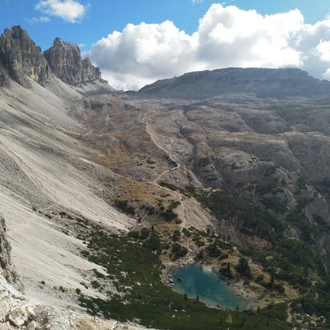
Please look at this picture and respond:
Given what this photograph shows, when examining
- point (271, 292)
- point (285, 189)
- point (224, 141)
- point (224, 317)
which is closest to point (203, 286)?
point (271, 292)

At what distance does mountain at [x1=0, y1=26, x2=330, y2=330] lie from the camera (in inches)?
1381

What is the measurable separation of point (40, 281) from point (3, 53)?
667ft

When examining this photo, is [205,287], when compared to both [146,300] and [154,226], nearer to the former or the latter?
[146,300]

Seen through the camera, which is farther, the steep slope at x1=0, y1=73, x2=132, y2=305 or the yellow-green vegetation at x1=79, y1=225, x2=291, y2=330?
the steep slope at x1=0, y1=73, x2=132, y2=305

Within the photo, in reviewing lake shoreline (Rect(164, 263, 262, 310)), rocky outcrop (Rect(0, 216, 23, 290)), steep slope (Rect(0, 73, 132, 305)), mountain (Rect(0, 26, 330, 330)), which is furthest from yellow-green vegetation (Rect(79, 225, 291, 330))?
rocky outcrop (Rect(0, 216, 23, 290))

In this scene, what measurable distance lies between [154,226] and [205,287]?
23.2 meters

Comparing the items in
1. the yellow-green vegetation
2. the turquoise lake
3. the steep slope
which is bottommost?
the turquoise lake

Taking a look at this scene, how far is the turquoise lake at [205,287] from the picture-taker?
55.9 m

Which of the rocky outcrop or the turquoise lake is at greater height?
the rocky outcrop

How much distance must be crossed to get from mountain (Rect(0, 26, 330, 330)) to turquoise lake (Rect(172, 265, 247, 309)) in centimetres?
189

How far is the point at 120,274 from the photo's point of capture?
49.1 m

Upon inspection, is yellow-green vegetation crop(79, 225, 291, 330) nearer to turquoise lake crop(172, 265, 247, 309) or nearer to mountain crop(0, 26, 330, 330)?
mountain crop(0, 26, 330, 330)

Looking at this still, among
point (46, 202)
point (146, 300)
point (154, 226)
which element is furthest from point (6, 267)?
point (154, 226)

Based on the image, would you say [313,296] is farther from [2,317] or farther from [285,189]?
[285,189]
